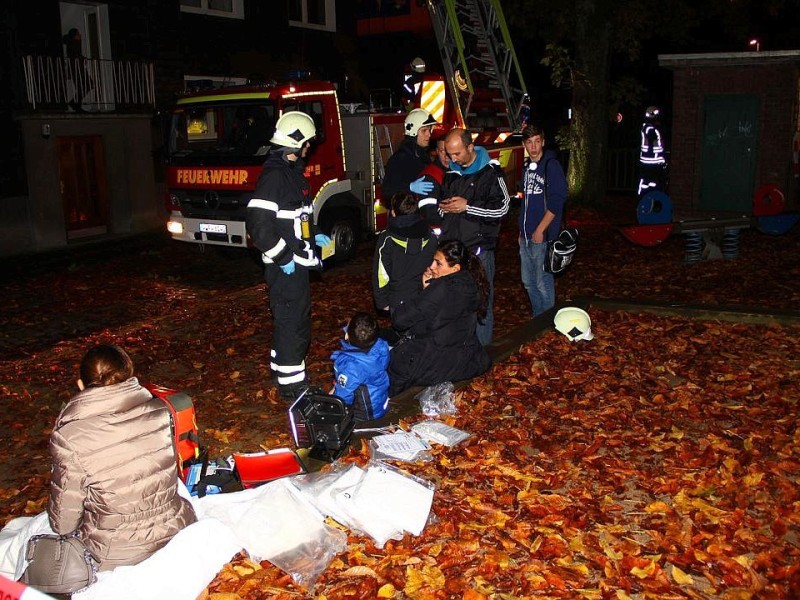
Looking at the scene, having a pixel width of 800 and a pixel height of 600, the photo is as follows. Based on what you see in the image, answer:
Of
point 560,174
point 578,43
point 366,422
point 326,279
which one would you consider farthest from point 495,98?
point 366,422

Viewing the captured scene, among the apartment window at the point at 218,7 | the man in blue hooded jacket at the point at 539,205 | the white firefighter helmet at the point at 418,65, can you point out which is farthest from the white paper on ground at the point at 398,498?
the apartment window at the point at 218,7

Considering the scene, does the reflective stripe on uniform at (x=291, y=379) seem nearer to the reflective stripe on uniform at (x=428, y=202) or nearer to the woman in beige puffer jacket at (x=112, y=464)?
the reflective stripe on uniform at (x=428, y=202)

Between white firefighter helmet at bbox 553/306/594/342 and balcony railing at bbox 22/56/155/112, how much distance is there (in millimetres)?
12704

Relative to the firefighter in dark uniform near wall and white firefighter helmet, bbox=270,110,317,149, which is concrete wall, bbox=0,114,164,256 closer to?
the firefighter in dark uniform near wall

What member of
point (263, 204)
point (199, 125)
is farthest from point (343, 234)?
point (263, 204)

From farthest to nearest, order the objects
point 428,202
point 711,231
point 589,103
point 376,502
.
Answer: point 589,103 → point 711,231 → point 428,202 → point 376,502

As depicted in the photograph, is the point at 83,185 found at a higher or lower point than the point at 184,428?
higher

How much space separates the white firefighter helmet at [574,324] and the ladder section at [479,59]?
27.3ft

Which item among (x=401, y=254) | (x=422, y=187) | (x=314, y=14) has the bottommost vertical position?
(x=401, y=254)

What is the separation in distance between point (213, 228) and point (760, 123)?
9.68m

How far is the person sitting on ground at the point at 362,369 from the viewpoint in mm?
5391

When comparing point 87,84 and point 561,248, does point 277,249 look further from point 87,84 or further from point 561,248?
point 87,84

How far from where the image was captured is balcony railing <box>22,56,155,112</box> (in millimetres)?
15812

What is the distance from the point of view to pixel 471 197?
644 centimetres
